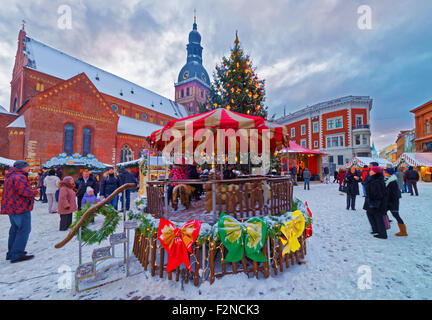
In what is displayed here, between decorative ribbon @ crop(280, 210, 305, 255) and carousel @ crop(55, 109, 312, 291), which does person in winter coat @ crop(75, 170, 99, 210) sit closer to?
carousel @ crop(55, 109, 312, 291)

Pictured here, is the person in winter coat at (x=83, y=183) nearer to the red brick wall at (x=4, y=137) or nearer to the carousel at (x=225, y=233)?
the carousel at (x=225, y=233)

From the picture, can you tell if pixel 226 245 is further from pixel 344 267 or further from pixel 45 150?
pixel 45 150

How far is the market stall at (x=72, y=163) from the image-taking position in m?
16.9

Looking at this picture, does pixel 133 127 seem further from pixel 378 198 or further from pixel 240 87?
pixel 378 198

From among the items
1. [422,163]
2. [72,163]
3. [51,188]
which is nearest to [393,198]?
[51,188]

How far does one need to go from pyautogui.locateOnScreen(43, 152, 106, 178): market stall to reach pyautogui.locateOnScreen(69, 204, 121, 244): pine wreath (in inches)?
683

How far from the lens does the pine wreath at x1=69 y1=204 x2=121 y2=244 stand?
11.0 feet

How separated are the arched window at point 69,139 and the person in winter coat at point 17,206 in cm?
2172

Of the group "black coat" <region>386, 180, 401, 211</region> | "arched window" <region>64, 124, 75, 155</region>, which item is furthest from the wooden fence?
"arched window" <region>64, 124, 75, 155</region>

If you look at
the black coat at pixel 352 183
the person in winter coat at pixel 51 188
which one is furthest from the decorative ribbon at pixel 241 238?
the person in winter coat at pixel 51 188

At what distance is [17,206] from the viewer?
3910mm

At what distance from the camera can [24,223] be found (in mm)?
4086
